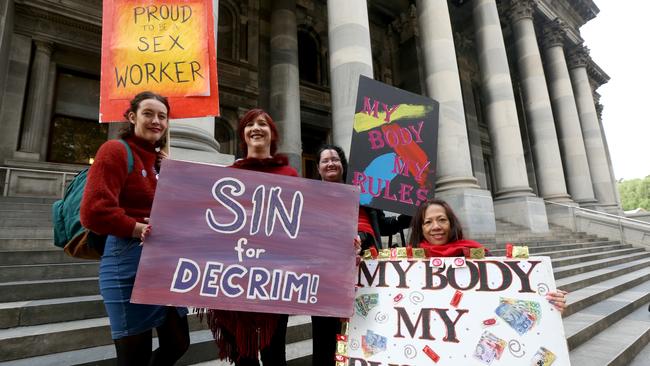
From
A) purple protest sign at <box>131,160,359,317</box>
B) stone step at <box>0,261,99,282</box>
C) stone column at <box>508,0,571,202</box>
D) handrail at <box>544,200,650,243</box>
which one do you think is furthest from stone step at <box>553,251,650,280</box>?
stone step at <box>0,261,99,282</box>

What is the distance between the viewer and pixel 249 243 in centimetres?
178

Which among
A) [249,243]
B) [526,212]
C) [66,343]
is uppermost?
[526,212]

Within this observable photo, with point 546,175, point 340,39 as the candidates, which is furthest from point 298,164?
point 546,175

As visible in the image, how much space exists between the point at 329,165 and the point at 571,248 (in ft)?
37.5

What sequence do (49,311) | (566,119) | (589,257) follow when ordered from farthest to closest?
(566,119) → (589,257) → (49,311)

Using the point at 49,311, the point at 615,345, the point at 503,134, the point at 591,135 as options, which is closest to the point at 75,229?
the point at 49,311

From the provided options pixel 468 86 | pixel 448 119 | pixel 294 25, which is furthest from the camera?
pixel 468 86

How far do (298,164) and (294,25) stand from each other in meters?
5.61

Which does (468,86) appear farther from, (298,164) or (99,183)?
(99,183)

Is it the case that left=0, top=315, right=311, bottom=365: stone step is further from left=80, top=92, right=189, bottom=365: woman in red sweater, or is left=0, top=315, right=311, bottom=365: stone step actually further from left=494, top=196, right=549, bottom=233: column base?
left=494, top=196, right=549, bottom=233: column base

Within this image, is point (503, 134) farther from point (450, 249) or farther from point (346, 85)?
point (450, 249)

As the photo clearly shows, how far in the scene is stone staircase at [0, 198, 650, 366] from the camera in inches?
97.4

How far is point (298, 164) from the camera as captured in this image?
11.2m

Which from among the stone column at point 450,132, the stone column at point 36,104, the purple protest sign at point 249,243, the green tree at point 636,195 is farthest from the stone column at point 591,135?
the green tree at point 636,195
